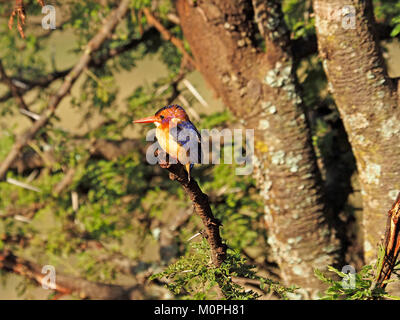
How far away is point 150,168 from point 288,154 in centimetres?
157

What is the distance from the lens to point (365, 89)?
265 cm

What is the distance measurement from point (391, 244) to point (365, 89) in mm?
1169

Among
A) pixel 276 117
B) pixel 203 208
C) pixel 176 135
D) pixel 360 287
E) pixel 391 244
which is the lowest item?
pixel 360 287

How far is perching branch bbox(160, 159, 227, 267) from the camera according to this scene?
1484 millimetres

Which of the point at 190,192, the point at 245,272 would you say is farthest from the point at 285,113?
the point at 190,192

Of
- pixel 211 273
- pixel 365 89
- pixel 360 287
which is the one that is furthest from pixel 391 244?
pixel 365 89

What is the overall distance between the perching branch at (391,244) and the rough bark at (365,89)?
100cm

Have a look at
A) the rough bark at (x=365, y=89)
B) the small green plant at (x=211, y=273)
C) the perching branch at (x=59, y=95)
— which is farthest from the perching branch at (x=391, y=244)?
the perching branch at (x=59, y=95)

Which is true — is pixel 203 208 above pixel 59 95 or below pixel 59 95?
below

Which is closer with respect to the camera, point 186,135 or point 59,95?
point 186,135

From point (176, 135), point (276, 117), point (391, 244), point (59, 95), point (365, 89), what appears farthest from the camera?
point (59, 95)

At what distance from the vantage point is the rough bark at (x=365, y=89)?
8.59 ft

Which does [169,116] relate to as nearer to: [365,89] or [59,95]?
[365,89]

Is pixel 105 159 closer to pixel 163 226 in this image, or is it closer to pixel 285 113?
pixel 163 226
